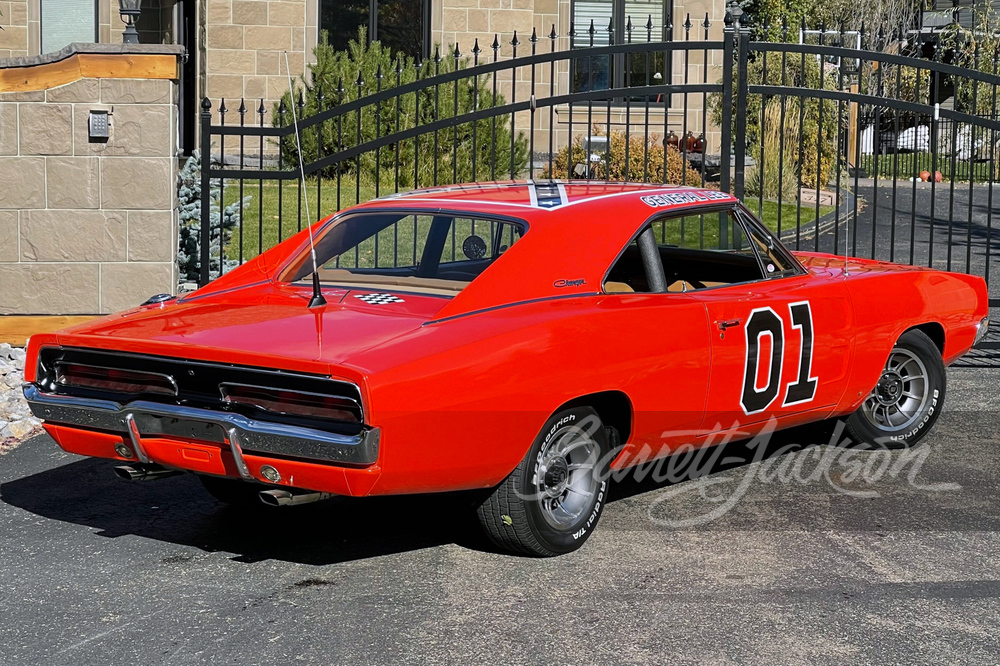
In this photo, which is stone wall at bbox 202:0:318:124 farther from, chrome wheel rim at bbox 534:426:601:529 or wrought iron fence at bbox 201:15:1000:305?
chrome wheel rim at bbox 534:426:601:529

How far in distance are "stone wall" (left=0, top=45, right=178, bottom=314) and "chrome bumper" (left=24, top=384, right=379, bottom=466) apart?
449 centimetres

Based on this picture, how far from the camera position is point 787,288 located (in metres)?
6.36

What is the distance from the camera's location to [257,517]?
5.98 m

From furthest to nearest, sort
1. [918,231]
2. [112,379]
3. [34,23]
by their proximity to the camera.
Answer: [34,23], [918,231], [112,379]

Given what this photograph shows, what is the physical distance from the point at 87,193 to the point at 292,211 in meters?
5.56

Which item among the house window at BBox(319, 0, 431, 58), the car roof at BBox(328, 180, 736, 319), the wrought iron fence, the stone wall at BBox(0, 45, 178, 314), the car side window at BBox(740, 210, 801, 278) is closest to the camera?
the car roof at BBox(328, 180, 736, 319)

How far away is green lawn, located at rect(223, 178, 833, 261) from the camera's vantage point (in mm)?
13867

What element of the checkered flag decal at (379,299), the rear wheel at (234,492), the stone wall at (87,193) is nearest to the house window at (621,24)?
the stone wall at (87,193)

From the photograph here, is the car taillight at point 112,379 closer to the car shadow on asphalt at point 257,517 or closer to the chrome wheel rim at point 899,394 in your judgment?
the car shadow on asphalt at point 257,517

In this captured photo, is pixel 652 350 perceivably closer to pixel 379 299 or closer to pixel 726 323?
pixel 726 323

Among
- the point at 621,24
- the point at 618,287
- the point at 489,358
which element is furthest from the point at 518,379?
the point at 621,24

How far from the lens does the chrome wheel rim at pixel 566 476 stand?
5238 mm

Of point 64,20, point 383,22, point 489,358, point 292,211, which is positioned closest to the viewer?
point 489,358

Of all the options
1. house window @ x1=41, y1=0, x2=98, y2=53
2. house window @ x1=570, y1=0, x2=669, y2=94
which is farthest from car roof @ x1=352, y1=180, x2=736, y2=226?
house window @ x1=570, y1=0, x2=669, y2=94
